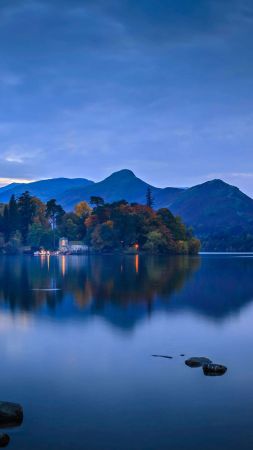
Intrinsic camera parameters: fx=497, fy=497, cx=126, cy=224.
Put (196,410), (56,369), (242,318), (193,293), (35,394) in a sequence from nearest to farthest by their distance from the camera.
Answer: (196,410)
(35,394)
(56,369)
(242,318)
(193,293)

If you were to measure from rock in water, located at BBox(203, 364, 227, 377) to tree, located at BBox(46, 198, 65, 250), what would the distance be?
150 metres

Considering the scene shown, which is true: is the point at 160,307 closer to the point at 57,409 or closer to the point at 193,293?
the point at 193,293

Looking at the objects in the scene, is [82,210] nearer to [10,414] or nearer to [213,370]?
[213,370]

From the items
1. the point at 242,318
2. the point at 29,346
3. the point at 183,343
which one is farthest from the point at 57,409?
the point at 242,318

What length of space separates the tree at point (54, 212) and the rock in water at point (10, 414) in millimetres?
153274

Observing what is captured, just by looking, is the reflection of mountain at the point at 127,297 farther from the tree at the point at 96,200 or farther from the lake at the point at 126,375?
the tree at the point at 96,200

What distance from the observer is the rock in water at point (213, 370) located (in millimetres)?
15430

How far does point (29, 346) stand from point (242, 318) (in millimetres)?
13085

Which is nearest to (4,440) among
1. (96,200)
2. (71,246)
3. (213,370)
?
(213,370)

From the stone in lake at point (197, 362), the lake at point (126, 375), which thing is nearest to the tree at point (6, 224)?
the lake at point (126, 375)

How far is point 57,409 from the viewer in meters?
12.4

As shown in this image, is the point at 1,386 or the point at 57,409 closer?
the point at 57,409

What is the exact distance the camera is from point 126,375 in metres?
15.7

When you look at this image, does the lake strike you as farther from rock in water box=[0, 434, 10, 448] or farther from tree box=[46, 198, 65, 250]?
tree box=[46, 198, 65, 250]
